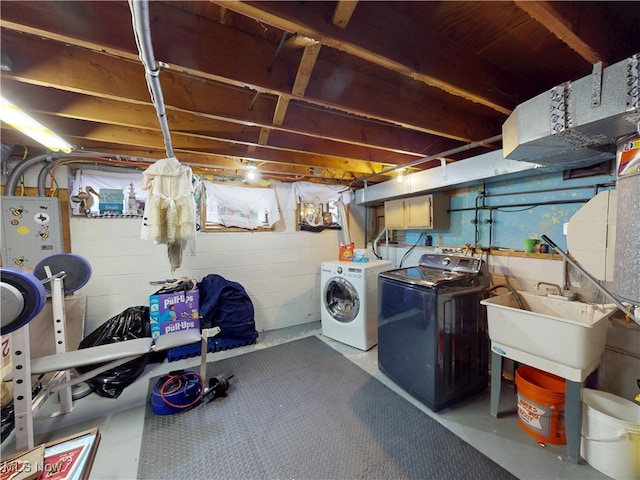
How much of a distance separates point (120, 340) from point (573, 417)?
11.8 ft

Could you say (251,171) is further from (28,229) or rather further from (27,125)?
(28,229)

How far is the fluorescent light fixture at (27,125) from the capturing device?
4.79ft

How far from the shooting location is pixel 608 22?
107 cm

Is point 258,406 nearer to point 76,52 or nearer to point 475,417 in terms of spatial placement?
point 475,417

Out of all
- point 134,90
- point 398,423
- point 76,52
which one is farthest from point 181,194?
point 398,423

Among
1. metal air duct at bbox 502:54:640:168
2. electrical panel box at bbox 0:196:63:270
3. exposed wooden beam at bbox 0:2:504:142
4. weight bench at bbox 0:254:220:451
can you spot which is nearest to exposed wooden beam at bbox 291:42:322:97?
exposed wooden beam at bbox 0:2:504:142

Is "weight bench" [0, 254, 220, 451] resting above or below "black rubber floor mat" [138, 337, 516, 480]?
above

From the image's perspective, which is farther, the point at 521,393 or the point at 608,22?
the point at 521,393

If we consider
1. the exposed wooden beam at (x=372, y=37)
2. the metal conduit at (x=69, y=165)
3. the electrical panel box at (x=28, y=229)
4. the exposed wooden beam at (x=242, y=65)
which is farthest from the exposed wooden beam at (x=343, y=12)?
the electrical panel box at (x=28, y=229)

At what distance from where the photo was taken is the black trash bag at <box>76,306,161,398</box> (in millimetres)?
2178

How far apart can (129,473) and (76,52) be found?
2373 millimetres

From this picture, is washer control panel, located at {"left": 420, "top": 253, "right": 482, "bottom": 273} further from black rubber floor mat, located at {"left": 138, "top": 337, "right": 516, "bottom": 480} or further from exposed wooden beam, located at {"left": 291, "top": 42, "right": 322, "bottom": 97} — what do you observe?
exposed wooden beam, located at {"left": 291, "top": 42, "right": 322, "bottom": 97}

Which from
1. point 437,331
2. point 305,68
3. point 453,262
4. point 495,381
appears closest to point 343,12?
A: point 305,68

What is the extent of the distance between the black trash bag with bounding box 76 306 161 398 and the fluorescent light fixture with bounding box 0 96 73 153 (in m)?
1.69
